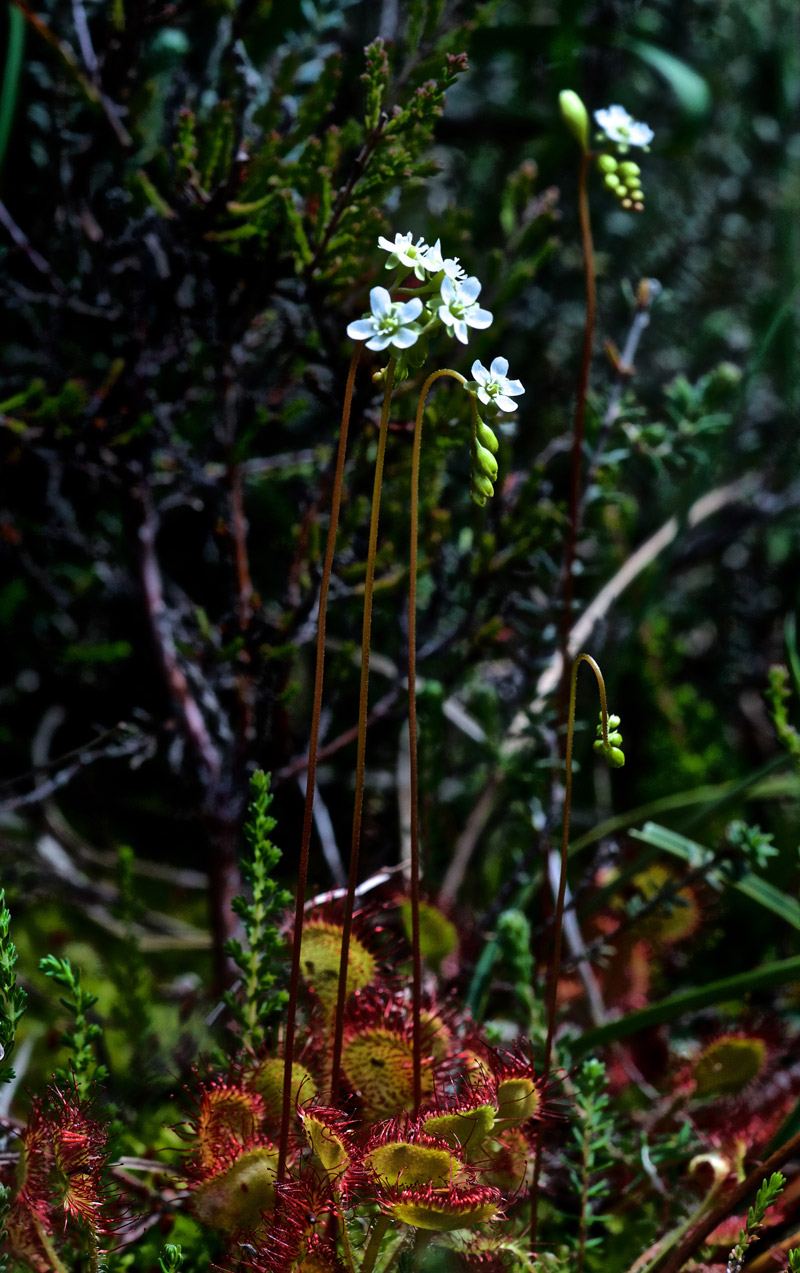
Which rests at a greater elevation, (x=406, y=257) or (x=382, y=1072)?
(x=406, y=257)

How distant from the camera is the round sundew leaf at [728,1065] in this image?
78 cm

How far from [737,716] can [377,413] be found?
0.94 meters

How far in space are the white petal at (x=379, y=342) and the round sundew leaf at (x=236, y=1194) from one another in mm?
440

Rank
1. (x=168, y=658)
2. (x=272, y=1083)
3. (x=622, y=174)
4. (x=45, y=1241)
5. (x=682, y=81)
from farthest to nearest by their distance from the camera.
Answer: (x=682, y=81) → (x=168, y=658) → (x=622, y=174) → (x=272, y=1083) → (x=45, y=1241)

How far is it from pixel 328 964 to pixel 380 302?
409 mm

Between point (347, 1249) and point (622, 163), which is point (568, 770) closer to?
point (347, 1249)

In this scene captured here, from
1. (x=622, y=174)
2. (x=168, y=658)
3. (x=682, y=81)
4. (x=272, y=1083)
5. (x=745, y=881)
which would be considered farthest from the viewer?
(x=682, y=81)

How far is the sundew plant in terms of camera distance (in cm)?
56

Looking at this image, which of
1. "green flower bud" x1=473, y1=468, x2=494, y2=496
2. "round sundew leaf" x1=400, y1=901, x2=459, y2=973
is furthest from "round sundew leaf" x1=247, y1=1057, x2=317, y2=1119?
"green flower bud" x1=473, y1=468, x2=494, y2=496

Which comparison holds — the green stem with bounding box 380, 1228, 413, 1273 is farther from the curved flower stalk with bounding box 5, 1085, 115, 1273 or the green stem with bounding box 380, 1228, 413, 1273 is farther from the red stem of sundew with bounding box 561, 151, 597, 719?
the red stem of sundew with bounding box 561, 151, 597, 719

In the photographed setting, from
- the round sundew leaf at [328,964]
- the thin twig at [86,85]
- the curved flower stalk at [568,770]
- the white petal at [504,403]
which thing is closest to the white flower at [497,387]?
the white petal at [504,403]

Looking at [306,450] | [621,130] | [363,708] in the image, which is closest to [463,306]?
[363,708]

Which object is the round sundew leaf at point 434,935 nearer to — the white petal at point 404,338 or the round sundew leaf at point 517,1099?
the round sundew leaf at point 517,1099

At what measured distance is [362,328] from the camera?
500 mm
